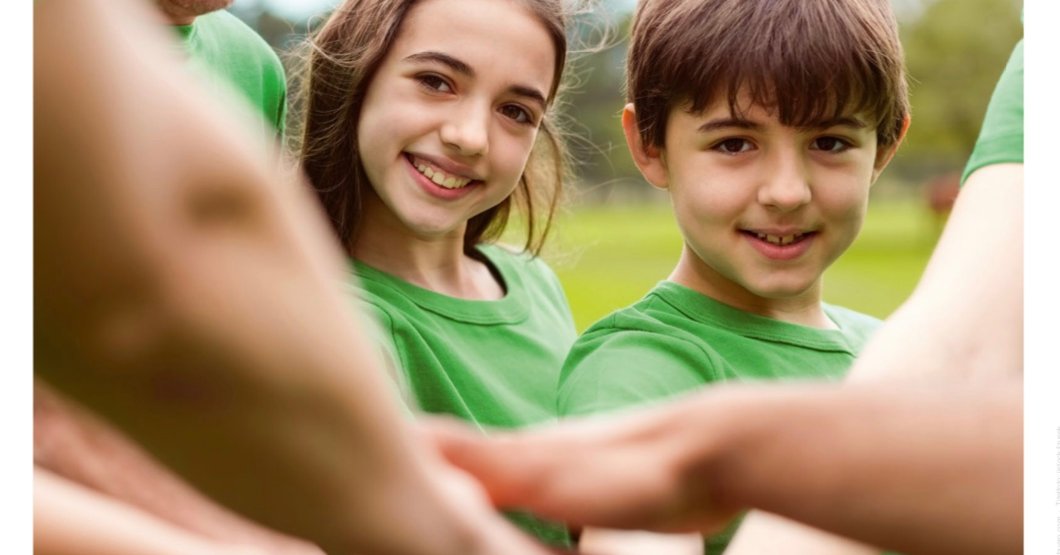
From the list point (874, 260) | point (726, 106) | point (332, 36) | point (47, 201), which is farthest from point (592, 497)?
point (874, 260)

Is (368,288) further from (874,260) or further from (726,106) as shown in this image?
(874,260)

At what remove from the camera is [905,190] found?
15031 mm

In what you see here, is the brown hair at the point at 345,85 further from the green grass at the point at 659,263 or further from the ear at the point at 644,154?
the green grass at the point at 659,263

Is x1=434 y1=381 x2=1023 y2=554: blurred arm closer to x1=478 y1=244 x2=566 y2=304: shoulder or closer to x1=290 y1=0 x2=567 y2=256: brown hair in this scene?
x1=290 y1=0 x2=567 y2=256: brown hair

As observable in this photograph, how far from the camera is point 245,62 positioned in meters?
1.03

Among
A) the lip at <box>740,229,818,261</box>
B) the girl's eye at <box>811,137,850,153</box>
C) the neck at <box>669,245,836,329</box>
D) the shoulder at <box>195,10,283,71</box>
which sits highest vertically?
the shoulder at <box>195,10,283,71</box>

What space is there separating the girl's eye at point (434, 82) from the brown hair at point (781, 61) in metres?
0.14

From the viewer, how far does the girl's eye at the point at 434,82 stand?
2.94 feet

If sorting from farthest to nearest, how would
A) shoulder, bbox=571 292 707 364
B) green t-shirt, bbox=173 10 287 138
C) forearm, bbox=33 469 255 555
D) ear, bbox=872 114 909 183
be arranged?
green t-shirt, bbox=173 10 287 138 < ear, bbox=872 114 909 183 < shoulder, bbox=571 292 707 364 < forearm, bbox=33 469 255 555

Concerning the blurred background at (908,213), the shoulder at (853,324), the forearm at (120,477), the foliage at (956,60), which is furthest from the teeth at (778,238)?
the foliage at (956,60)

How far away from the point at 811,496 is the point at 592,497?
6cm

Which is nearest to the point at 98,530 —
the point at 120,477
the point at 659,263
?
the point at 120,477

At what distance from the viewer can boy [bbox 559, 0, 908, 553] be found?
0.79 m

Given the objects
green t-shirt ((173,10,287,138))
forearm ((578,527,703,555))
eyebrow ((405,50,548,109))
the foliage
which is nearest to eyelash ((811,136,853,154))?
eyebrow ((405,50,548,109))
